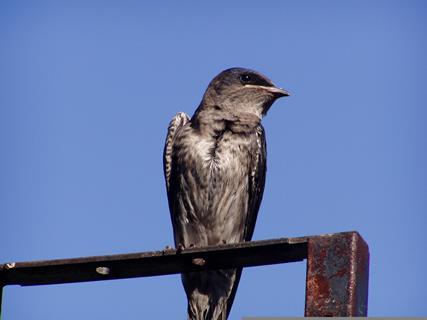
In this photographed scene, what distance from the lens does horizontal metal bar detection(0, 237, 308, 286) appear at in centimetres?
464

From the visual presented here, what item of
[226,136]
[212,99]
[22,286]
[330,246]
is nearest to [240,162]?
[226,136]

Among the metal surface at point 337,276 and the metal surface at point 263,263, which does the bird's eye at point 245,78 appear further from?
the metal surface at point 337,276

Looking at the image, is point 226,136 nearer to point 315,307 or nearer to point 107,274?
point 107,274

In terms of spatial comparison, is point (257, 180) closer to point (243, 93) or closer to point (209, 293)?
point (243, 93)

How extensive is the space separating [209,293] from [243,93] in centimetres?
237

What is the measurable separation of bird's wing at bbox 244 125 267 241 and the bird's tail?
65cm

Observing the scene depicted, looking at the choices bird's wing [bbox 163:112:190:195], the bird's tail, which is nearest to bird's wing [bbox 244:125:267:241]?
the bird's tail

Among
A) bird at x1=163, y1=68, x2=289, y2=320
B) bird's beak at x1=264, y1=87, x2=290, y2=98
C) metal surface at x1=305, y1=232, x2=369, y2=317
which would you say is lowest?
metal surface at x1=305, y1=232, x2=369, y2=317

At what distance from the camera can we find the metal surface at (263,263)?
3.81 meters

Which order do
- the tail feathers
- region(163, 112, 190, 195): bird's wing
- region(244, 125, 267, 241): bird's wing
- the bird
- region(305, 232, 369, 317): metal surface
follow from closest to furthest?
region(305, 232, 369, 317): metal surface
the tail feathers
the bird
region(244, 125, 267, 241): bird's wing
region(163, 112, 190, 195): bird's wing

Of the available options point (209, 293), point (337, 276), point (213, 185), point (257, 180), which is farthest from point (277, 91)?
point (337, 276)

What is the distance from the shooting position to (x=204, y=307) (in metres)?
9.38

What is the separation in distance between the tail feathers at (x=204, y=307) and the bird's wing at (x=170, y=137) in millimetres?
1278

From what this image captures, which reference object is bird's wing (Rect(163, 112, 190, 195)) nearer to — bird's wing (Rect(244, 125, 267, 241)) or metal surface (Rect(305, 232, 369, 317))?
bird's wing (Rect(244, 125, 267, 241))
